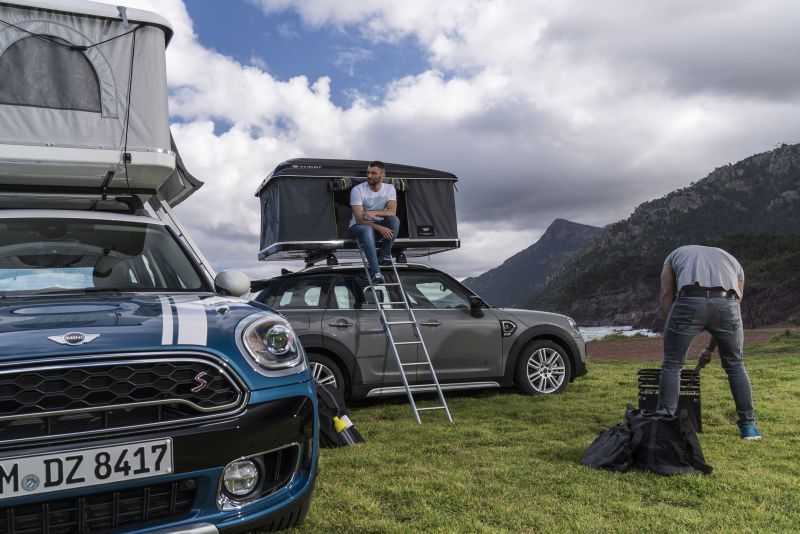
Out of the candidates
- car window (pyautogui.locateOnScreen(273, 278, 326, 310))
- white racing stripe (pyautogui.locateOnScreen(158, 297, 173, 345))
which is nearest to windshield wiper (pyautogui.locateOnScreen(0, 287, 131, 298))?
white racing stripe (pyautogui.locateOnScreen(158, 297, 173, 345))

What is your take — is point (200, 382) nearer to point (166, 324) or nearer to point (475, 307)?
point (166, 324)

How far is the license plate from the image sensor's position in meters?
2.18

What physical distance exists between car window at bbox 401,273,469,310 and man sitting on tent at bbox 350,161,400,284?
1.24ft

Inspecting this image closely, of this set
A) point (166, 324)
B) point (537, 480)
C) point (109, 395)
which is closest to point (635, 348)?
point (537, 480)

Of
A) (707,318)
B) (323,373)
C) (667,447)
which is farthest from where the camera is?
(323,373)

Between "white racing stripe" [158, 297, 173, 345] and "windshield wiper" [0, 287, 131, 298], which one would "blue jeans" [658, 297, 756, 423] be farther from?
"windshield wiper" [0, 287, 131, 298]

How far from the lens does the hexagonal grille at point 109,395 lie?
2281mm

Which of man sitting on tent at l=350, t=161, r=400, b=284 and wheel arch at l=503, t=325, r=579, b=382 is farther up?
man sitting on tent at l=350, t=161, r=400, b=284

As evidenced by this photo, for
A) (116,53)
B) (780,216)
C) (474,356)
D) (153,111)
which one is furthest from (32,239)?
(780,216)

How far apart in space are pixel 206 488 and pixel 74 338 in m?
0.75

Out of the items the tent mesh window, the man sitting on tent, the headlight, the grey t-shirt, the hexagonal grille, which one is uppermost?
the tent mesh window

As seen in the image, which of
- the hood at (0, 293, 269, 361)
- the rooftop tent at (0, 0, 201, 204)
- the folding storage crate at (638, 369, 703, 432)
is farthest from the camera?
the folding storage crate at (638, 369, 703, 432)

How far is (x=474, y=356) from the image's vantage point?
723 cm

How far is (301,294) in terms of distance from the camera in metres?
6.91
